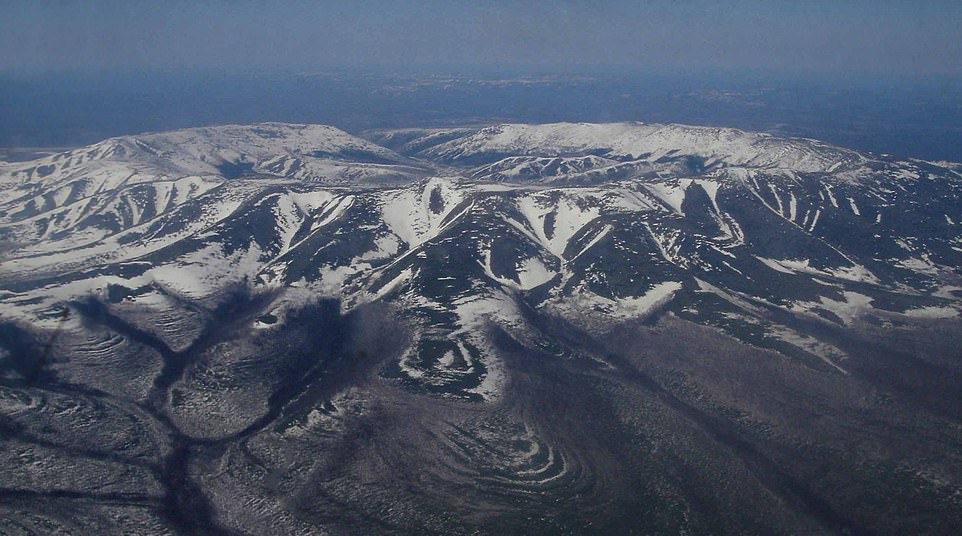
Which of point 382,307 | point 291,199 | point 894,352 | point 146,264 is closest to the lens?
point 894,352

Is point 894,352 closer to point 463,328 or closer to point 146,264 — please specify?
point 463,328

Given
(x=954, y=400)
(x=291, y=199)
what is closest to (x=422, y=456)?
(x=954, y=400)

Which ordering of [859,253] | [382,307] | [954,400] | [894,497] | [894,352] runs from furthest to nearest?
[859,253] < [382,307] < [894,352] < [954,400] < [894,497]

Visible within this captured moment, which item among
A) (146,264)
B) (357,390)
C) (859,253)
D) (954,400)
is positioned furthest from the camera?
(859,253)

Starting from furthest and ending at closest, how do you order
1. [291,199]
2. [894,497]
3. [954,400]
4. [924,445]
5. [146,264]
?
[291,199]
[146,264]
[954,400]
[924,445]
[894,497]

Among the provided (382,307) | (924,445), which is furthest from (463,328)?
(924,445)

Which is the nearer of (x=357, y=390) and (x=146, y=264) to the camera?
(x=357, y=390)

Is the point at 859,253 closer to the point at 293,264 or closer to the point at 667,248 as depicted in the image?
the point at 667,248
